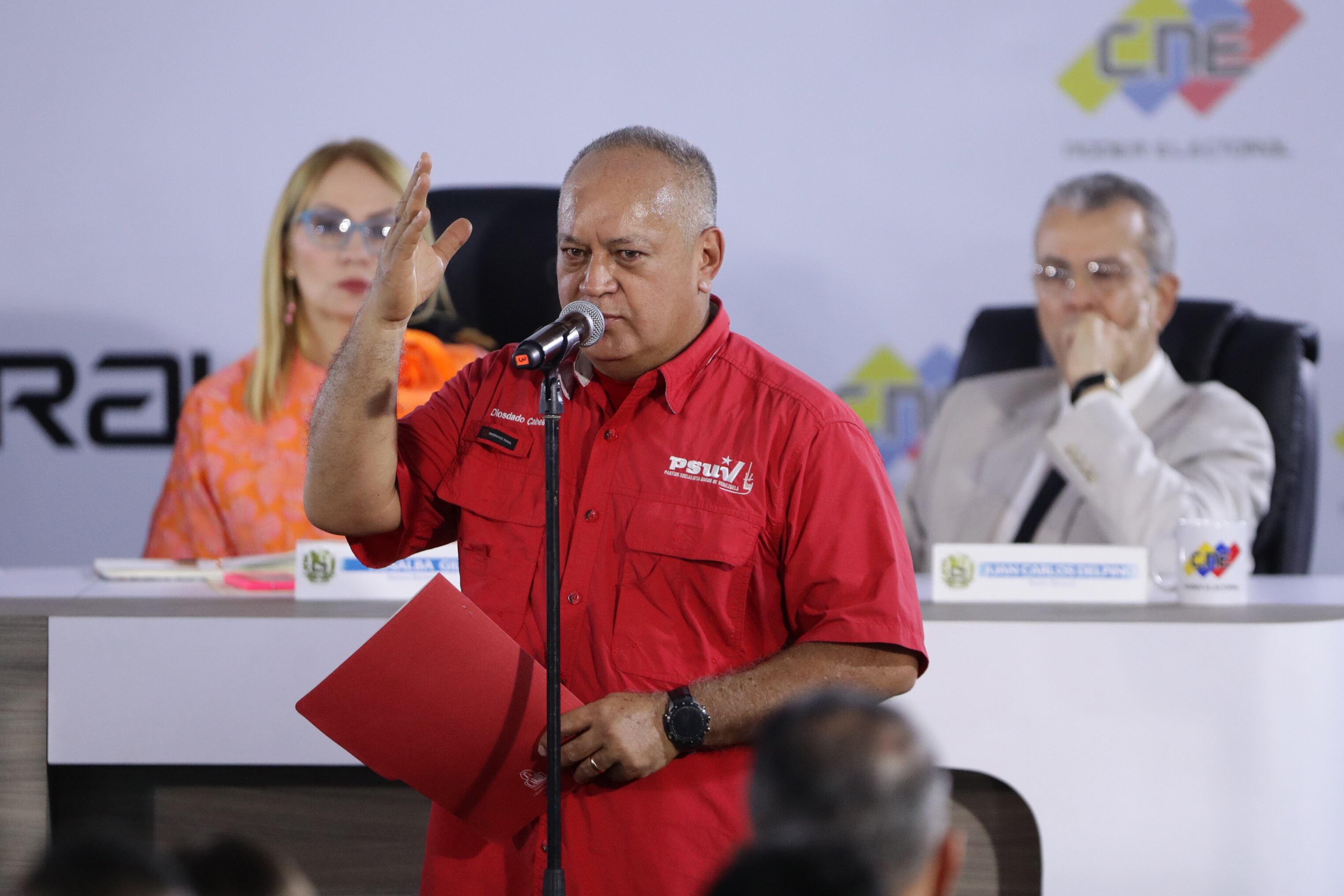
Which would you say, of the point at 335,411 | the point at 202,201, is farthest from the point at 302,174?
the point at 335,411

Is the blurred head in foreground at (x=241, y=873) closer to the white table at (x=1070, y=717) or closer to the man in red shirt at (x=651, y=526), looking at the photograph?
the man in red shirt at (x=651, y=526)

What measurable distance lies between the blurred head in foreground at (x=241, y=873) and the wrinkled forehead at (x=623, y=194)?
0.91 m

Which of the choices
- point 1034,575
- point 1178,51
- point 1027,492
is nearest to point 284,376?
point 1027,492

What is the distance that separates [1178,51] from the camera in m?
3.69

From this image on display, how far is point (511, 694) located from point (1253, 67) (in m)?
3.10

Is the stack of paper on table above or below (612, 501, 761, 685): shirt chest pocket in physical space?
below

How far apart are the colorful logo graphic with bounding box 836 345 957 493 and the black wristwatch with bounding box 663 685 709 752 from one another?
241 cm

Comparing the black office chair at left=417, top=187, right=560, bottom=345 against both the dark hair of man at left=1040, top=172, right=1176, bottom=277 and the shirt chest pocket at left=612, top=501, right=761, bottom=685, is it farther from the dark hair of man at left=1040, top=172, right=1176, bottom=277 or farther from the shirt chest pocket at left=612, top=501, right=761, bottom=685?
the shirt chest pocket at left=612, top=501, right=761, bottom=685

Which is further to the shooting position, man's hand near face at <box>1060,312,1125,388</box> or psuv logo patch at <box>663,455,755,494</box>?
man's hand near face at <box>1060,312,1125,388</box>

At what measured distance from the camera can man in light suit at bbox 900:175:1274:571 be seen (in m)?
3.24

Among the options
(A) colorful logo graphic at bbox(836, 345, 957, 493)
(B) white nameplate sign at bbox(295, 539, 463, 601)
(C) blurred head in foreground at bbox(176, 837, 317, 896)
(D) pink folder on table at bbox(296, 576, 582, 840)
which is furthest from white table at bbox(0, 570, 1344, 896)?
(A) colorful logo graphic at bbox(836, 345, 957, 493)

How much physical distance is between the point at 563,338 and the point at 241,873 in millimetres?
708

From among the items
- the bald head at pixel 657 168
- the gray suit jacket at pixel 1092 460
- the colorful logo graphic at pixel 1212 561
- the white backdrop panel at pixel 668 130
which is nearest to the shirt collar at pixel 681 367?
the bald head at pixel 657 168

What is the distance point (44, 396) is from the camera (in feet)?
12.1
